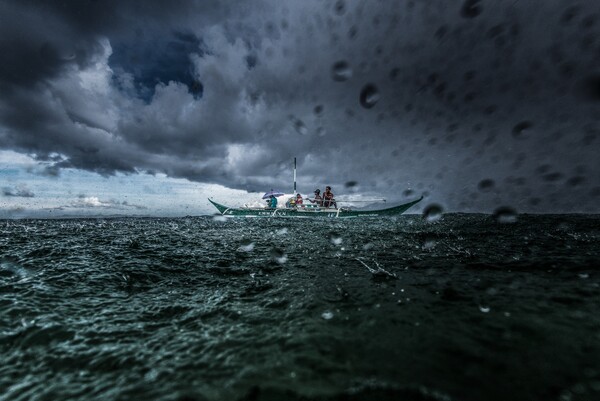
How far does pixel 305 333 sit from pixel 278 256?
5.94m

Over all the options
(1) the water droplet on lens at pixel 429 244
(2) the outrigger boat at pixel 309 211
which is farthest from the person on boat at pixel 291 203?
(1) the water droplet on lens at pixel 429 244

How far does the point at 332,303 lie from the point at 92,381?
3435mm

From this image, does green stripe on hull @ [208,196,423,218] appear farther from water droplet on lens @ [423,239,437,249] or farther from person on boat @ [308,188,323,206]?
water droplet on lens @ [423,239,437,249]

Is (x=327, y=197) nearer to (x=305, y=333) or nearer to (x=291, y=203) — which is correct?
(x=291, y=203)

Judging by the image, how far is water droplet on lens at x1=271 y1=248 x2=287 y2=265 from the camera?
8.54 m

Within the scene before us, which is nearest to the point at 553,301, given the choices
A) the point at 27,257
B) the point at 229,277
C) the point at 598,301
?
the point at 598,301

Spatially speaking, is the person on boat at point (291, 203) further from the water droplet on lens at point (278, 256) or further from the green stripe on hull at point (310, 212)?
the water droplet on lens at point (278, 256)

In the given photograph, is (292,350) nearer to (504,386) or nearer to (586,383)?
(504,386)

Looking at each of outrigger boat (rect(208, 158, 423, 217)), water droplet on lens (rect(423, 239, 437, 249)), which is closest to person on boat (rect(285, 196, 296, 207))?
outrigger boat (rect(208, 158, 423, 217))

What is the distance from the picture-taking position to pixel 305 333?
342 cm

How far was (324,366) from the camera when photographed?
104 inches

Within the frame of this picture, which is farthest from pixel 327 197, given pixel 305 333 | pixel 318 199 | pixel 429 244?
pixel 305 333

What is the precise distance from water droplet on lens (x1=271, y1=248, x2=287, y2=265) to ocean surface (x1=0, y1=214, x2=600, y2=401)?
1627 mm

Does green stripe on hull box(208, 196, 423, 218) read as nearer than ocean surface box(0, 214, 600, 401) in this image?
No
